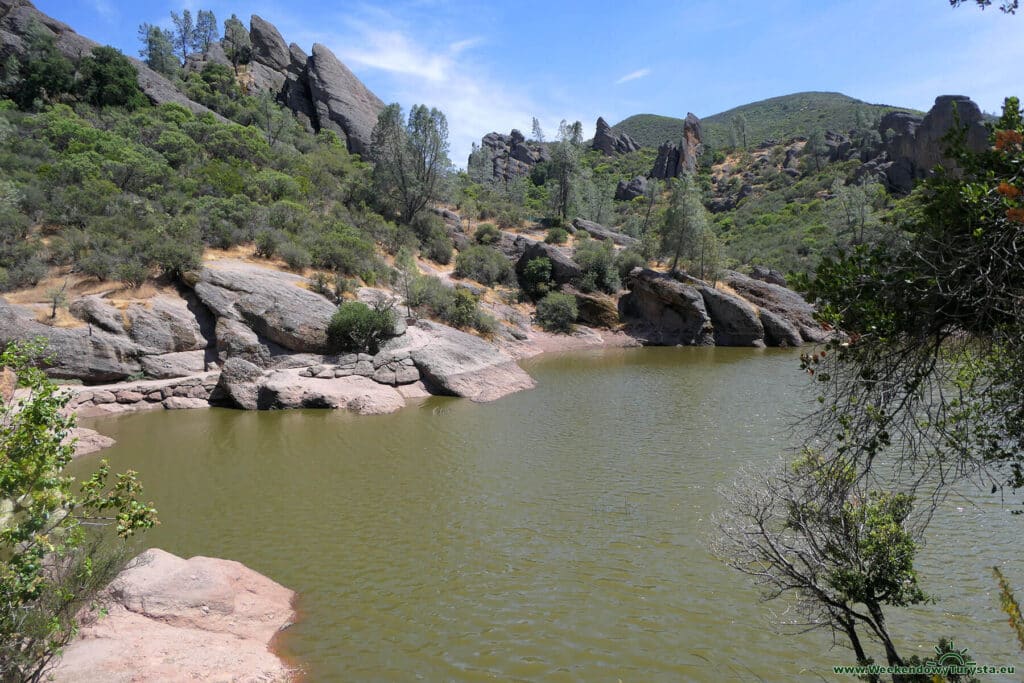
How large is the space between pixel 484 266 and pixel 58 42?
137 feet

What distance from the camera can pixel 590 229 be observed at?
5250 cm

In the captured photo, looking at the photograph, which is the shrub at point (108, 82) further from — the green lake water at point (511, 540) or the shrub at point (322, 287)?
the green lake water at point (511, 540)

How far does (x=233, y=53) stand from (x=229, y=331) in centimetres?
6575

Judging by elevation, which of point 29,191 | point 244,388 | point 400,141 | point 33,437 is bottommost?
point 244,388

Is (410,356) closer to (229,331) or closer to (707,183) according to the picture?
(229,331)

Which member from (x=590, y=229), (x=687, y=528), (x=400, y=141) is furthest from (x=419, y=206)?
(x=687, y=528)

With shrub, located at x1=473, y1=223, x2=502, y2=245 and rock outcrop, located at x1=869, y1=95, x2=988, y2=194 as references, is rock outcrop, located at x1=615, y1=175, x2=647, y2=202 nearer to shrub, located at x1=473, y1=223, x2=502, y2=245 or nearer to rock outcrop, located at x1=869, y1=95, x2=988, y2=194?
rock outcrop, located at x1=869, y1=95, x2=988, y2=194

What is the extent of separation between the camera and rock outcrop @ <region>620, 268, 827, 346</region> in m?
38.8

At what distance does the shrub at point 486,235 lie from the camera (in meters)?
47.4

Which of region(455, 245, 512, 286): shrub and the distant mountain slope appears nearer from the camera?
region(455, 245, 512, 286): shrub

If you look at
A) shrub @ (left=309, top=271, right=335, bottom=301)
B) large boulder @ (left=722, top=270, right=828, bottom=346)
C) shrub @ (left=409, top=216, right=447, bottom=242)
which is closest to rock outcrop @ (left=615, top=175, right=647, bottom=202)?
large boulder @ (left=722, top=270, right=828, bottom=346)

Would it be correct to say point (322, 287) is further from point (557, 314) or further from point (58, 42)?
point (58, 42)

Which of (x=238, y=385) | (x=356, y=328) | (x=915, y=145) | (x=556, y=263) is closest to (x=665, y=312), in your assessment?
(x=556, y=263)

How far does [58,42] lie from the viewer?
4584cm
